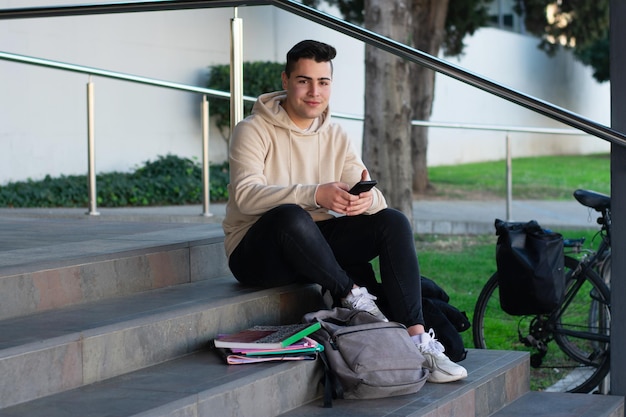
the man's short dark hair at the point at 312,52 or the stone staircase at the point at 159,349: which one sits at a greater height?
the man's short dark hair at the point at 312,52

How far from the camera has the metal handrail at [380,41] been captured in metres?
3.81

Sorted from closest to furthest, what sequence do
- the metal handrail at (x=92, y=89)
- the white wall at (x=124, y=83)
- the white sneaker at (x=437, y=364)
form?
1. the white sneaker at (x=437, y=364)
2. the metal handrail at (x=92, y=89)
3. the white wall at (x=124, y=83)

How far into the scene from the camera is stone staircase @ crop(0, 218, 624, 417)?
9.63ft

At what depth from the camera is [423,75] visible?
1366 cm

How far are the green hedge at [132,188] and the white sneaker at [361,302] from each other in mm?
5684

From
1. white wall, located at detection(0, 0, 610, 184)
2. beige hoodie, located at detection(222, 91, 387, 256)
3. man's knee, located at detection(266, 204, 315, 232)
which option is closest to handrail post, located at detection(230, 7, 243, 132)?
beige hoodie, located at detection(222, 91, 387, 256)

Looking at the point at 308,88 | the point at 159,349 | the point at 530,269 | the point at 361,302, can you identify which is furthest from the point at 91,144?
the point at 159,349

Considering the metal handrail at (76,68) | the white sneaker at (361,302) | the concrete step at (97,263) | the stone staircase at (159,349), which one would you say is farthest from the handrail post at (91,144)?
the white sneaker at (361,302)

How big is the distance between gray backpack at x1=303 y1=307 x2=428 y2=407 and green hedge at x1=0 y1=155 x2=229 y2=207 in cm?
598

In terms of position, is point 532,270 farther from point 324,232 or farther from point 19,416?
point 19,416

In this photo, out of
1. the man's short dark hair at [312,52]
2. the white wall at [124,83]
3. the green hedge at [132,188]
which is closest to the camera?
the man's short dark hair at [312,52]

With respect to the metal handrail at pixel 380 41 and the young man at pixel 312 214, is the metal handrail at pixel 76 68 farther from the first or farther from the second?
the young man at pixel 312 214

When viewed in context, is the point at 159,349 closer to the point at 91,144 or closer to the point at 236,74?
the point at 236,74

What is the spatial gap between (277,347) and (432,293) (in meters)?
1.06
